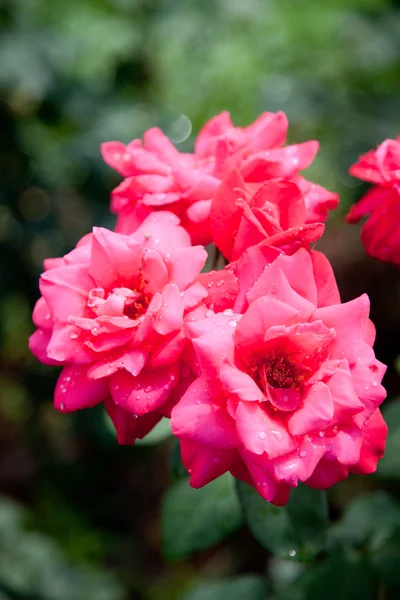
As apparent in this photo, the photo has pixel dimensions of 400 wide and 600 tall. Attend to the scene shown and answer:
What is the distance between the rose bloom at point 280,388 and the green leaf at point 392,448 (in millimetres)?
364

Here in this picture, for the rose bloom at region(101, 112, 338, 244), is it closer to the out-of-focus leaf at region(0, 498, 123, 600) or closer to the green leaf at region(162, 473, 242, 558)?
the green leaf at region(162, 473, 242, 558)

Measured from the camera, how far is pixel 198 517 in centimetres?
95

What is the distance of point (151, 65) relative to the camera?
1.99 metres

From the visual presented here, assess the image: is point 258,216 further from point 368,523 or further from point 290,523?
point 368,523

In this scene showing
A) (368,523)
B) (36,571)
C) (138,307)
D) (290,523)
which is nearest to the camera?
(138,307)

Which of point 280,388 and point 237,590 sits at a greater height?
point 280,388

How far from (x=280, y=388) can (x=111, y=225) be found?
3.13ft

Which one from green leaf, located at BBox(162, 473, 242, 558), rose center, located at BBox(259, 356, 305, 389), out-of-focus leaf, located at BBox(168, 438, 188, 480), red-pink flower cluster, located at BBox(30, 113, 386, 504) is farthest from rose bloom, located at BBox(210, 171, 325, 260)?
green leaf, located at BBox(162, 473, 242, 558)

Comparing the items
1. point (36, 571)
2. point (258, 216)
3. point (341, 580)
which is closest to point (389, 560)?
point (341, 580)

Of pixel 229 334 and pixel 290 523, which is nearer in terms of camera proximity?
pixel 229 334

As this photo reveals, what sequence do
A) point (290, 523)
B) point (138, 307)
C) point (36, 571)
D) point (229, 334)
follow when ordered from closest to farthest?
point (229, 334), point (138, 307), point (290, 523), point (36, 571)

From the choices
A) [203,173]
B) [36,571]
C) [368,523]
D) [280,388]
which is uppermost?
[203,173]

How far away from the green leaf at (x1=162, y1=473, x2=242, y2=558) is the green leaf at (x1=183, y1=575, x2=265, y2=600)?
0.22 metres

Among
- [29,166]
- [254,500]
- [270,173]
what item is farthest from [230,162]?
[29,166]
